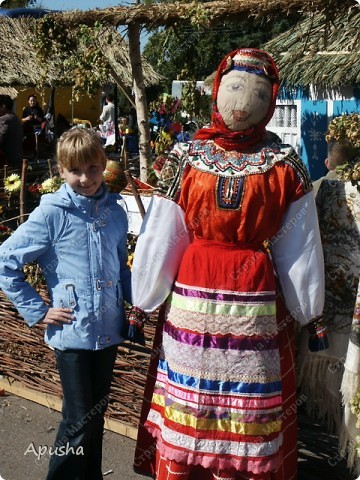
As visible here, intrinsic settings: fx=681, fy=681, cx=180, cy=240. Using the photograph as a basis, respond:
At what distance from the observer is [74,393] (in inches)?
102

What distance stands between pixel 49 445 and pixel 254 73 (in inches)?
85.8

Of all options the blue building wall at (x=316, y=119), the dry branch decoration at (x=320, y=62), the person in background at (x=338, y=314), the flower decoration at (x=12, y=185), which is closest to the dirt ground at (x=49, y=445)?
the person in background at (x=338, y=314)

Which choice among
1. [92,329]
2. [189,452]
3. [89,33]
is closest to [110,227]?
[92,329]

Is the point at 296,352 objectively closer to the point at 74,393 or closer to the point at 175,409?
the point at 175,409

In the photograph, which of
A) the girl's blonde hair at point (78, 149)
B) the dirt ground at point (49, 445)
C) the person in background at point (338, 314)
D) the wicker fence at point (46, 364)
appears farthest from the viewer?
the wicker fence at point (46, 364)

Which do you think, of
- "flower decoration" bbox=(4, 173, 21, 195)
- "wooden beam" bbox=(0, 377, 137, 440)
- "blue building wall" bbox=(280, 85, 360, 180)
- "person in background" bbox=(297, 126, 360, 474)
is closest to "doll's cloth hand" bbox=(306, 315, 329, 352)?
"person in background" bbox=(297, 126, 360, 474)

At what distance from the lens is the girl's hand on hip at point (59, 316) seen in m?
2.56

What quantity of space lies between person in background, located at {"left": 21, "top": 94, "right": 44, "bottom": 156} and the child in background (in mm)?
9556

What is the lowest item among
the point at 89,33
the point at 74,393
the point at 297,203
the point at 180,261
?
the point at 74,393

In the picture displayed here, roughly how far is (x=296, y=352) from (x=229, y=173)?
0.89 m

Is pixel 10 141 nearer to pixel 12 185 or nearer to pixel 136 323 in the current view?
pixel 12 185

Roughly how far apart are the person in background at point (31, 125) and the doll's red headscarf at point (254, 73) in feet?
32.0

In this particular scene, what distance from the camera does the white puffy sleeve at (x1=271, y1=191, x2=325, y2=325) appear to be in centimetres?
246

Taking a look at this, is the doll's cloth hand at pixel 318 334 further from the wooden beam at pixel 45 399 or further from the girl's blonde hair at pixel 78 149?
the wooden beam at pixel 45 399
